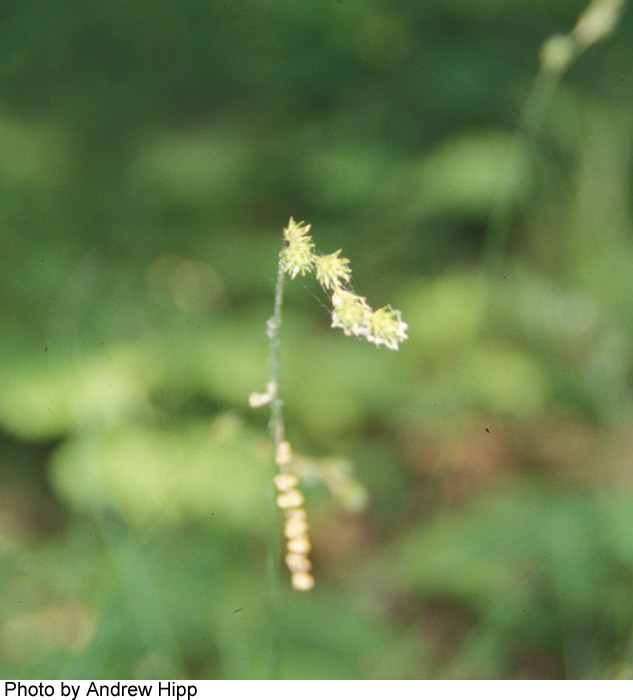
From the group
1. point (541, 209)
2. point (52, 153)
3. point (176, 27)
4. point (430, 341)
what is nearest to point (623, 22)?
point (541, 209)

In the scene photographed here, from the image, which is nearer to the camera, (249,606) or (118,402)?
(249,606)

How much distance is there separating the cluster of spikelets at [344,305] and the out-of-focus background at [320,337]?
52 centimetres

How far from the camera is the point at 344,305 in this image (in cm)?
35

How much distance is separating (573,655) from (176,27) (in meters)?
1.44

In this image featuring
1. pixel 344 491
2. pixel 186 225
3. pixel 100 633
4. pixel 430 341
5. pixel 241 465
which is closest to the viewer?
pixel 344 491

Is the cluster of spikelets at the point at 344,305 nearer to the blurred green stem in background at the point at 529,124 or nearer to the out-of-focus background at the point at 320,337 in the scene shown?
the out-of-focus background at the point at 320,337

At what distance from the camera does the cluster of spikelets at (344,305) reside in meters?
0.34

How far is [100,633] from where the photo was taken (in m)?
0.75

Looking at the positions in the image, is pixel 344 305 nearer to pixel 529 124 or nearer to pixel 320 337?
pixel 320 337

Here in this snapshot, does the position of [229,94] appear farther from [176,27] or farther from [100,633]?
[100,633]

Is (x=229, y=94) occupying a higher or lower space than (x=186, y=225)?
higher

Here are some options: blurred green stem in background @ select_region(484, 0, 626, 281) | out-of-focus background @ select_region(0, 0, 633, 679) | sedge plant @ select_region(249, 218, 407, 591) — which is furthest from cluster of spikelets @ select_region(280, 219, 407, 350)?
blurred green stem in background @ select_region(484, 0, 626, 281)

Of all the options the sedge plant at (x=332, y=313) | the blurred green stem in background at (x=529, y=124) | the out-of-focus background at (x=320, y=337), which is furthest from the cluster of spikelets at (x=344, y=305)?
the blurred green stem in background at (x=529, y=124)

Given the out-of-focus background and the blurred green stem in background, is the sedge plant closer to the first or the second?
the out-of-focus background
